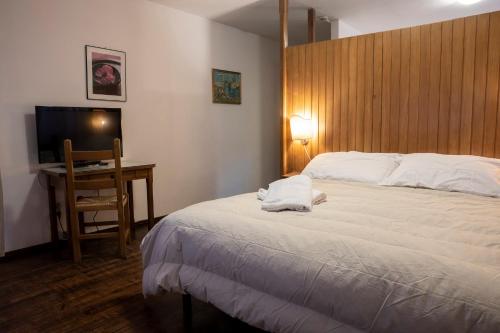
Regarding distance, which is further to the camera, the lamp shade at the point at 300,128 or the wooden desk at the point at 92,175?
the lamp shade at the point at 300,128

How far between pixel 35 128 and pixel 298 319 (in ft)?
8.95

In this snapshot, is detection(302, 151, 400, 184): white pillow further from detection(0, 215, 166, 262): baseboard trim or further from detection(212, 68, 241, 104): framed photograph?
detection(0, 215, 166, 262): baseboard trim

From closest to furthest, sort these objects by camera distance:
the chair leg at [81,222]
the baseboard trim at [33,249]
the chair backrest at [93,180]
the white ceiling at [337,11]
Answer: the chair backrest at [93,180] < the baseboard trim at [33,249] < the chair leg at [81,222] < the white ceiling at [337,11]

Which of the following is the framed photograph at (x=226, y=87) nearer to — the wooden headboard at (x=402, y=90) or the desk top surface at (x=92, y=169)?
the wooden headboard at (x=402, y=90)

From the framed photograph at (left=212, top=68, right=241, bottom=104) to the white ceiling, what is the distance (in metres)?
0.62

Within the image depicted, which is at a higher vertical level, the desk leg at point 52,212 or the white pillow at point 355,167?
the white pillow at point 355,167

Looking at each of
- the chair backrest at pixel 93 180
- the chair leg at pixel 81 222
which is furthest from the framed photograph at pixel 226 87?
the chair leg at pixel 81 222

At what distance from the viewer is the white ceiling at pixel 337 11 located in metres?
3.85

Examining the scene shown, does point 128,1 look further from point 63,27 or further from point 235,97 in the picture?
point 235,97

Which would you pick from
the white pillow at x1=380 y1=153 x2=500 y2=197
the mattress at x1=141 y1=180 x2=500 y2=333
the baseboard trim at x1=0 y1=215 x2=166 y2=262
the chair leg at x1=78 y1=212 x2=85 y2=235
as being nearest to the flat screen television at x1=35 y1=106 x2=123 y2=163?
the chair leg at x1=78 y1=212 x2=85 y2=235

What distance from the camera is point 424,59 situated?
3.05 meters

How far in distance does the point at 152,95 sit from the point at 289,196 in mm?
2428

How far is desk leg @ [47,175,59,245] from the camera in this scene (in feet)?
9.86

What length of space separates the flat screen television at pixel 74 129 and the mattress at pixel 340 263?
1.63m
